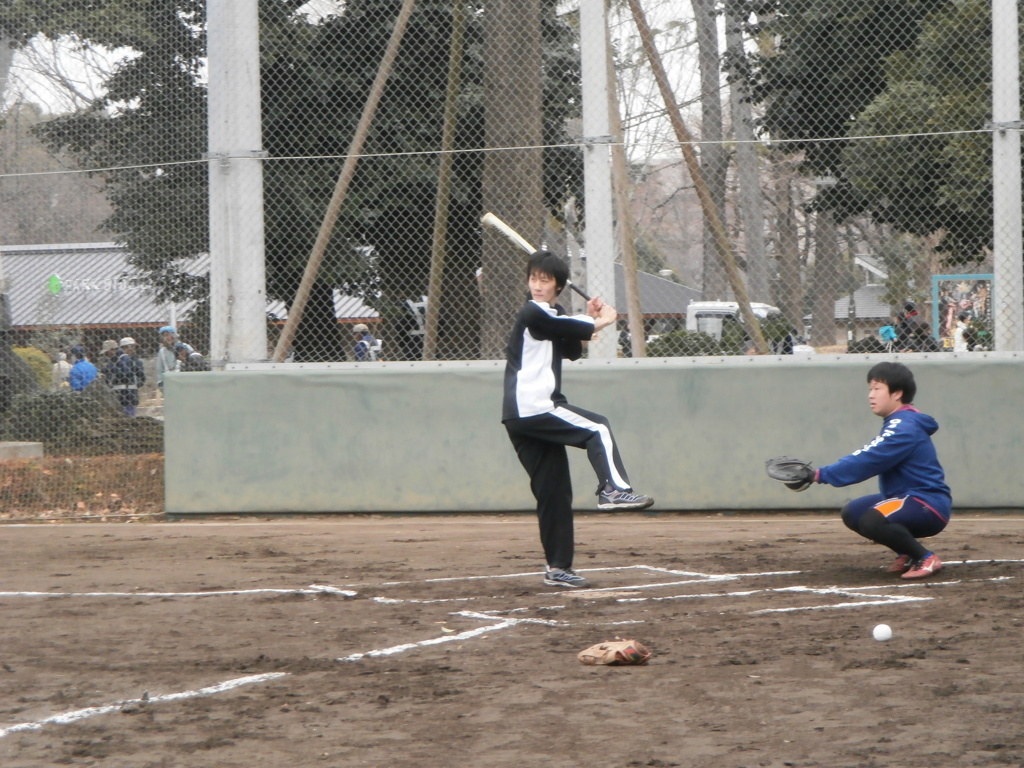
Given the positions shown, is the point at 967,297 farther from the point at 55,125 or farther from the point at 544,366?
the point at 55,125

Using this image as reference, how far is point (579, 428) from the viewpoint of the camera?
20.7ft

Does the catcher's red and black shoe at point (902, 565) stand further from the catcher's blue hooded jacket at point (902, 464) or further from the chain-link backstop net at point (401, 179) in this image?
the chain-link backstop net at point (401, 179)

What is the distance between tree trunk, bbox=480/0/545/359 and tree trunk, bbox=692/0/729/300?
4.60 feet

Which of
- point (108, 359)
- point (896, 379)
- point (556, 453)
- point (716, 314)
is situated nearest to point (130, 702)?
point (556, 453)

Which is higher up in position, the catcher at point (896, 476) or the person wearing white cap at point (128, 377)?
the person wearing white cap at point (128, 377)

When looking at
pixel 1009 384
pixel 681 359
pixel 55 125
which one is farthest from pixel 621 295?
pixel 55 125

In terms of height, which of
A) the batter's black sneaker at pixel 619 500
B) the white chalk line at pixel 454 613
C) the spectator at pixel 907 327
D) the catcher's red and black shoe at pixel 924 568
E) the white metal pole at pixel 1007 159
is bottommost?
the white chalk line at pixel 454 613

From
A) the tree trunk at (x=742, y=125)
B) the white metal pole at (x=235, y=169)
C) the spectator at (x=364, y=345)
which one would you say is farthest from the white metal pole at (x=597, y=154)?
the white metal pole at (x=235, y=169)

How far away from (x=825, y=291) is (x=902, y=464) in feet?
15.0

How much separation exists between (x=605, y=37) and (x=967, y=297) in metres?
3.80

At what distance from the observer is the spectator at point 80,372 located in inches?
414

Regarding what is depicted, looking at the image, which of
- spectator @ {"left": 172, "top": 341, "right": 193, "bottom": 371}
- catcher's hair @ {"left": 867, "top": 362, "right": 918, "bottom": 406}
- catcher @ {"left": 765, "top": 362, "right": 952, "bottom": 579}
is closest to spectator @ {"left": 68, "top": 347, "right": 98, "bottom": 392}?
spectator @ {"left": 172, "top": 341, "right": 193, "bottom": 371}

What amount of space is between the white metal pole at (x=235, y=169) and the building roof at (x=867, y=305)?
15.1ft

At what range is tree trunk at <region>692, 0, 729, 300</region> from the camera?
10586 mm
